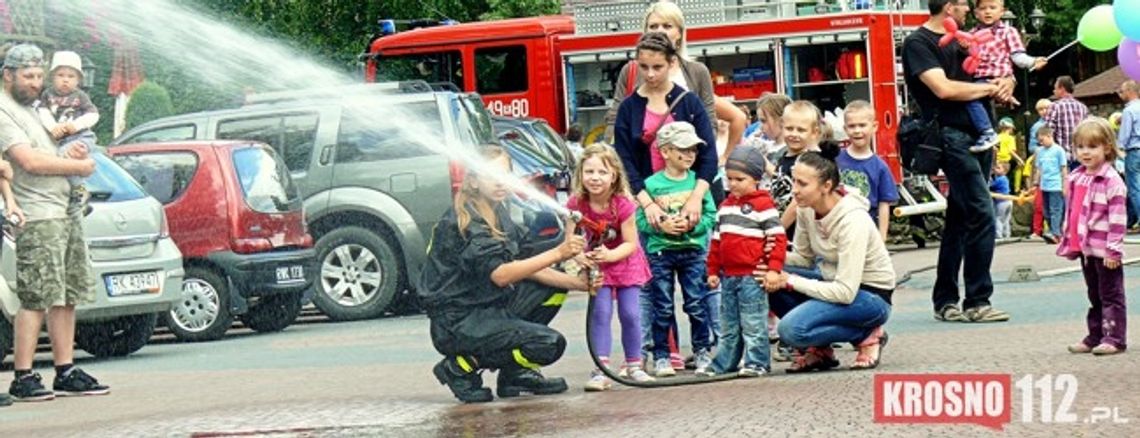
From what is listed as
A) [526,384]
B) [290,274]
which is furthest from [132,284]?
[526,384]

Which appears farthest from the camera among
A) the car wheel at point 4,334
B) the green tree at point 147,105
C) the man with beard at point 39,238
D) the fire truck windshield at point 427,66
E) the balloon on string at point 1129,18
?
the green tree at point 147,105

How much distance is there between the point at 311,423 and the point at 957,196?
499 centimetres

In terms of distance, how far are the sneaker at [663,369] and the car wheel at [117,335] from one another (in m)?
5.81

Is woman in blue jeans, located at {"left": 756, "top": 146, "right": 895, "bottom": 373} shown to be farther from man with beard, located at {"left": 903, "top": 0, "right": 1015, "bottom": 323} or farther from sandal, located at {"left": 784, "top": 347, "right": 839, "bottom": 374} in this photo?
man with beard, located at {"left": 903, "top": 0, "right": 1015, "bottom": 323}

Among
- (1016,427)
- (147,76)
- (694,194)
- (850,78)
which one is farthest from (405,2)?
(1016,427)

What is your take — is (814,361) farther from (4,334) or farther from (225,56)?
(225,56)

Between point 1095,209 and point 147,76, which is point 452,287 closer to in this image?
point 1095,209

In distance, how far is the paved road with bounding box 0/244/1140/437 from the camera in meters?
9.70

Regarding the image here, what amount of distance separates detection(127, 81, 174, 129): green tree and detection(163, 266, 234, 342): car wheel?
715 inches

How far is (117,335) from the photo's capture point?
1689 centimetres

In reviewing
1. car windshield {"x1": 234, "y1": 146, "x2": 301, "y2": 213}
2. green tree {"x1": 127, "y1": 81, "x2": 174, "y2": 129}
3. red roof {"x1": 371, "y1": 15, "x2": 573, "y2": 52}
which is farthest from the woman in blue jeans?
green tree {"x1": 127, "y1": 81, "x2": 174, "y2": 129}

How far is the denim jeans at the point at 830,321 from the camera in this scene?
11.5 meters

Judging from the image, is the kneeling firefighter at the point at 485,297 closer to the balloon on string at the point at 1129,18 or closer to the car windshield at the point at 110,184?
the car windshield at the point at 110,184

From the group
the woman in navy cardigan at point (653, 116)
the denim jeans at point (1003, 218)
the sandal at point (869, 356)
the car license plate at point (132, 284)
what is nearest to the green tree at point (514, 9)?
the denim jeans at point (1003, 218)
